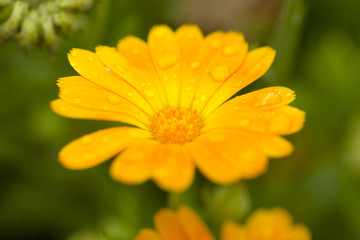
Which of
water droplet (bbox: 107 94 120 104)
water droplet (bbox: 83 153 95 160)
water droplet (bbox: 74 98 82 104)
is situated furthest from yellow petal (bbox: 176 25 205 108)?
water droplet (bbox: 83 153 95 160)

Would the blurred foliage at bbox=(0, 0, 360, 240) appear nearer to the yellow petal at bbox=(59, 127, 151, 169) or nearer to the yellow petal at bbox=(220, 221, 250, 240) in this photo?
the yellow petal at bbox=(220, 221, 250, 240)

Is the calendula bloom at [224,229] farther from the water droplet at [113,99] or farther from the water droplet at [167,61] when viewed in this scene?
the water droplet at [167,61]

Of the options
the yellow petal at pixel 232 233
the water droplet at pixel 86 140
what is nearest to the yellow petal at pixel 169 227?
the yellow petal at pixel 232 233

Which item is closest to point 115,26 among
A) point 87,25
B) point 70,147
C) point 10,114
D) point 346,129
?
point 87,25

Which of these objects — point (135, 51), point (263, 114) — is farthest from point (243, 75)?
point (135, 51)

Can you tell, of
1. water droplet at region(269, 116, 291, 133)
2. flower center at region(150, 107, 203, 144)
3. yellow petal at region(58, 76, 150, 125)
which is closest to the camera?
water droplet at region(269, 116, 291, 133)

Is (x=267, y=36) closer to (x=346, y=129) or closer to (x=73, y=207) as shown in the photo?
(x=346, y=129)
